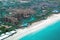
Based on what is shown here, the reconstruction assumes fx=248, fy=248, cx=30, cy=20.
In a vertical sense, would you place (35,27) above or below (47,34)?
above

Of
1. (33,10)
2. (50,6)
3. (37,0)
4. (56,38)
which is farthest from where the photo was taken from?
(37,0)

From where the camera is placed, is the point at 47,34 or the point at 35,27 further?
the point at 35,27

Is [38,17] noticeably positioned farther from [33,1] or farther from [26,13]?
[33,1]

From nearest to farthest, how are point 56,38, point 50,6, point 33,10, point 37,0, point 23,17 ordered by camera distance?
point 56,38 → point 23,17 → point 33,10 → point 50,6 → point 37,0

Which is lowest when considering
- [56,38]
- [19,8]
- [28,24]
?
[56,38]

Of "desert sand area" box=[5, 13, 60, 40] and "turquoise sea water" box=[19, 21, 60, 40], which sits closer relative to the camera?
"desert sand area" box=[5, 13, 60, 40]

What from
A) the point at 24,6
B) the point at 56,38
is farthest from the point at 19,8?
the point at 56,38

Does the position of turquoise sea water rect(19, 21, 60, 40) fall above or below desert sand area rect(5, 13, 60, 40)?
below

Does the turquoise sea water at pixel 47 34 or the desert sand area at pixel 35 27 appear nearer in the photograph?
the desert sand area at pixel 35 27
